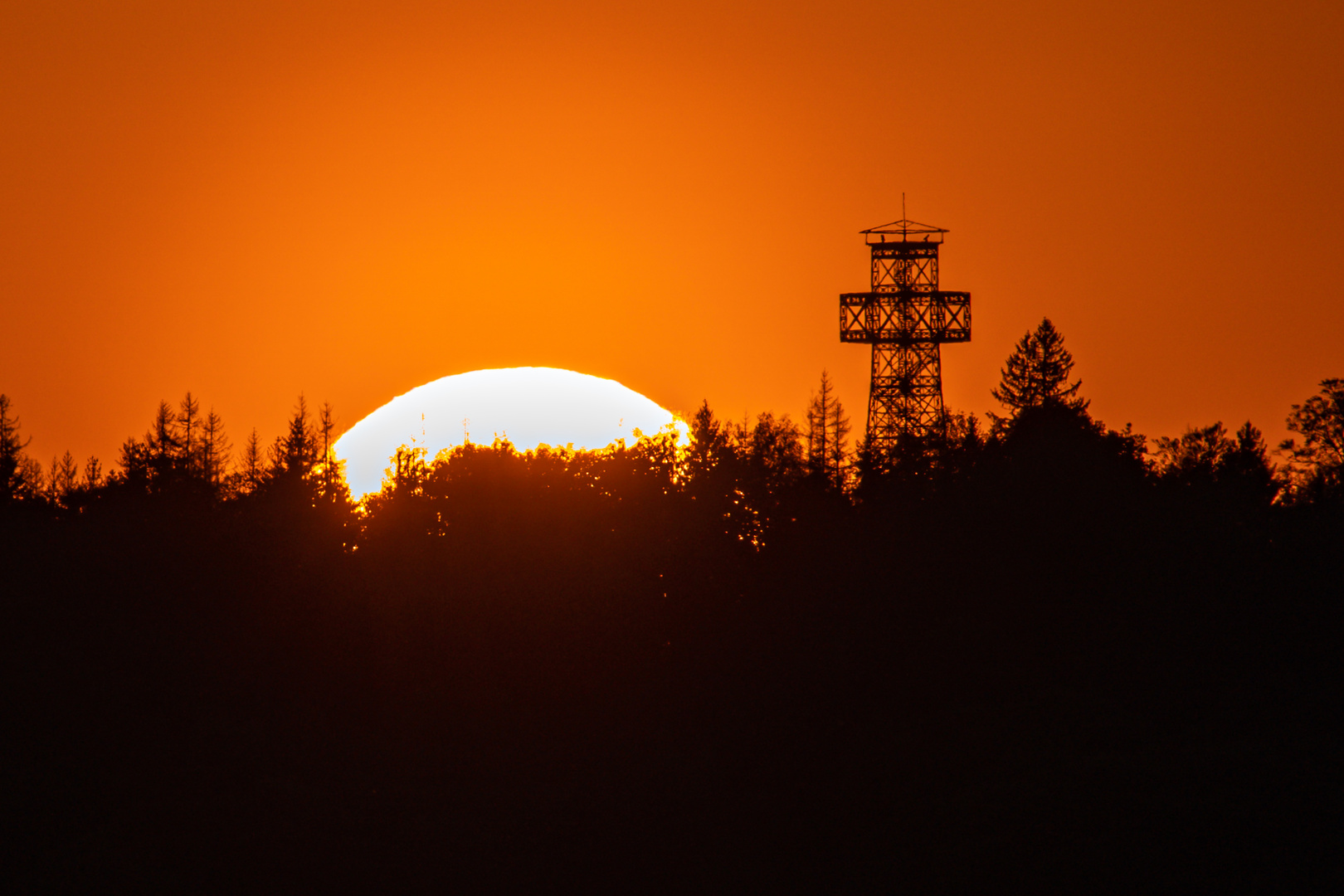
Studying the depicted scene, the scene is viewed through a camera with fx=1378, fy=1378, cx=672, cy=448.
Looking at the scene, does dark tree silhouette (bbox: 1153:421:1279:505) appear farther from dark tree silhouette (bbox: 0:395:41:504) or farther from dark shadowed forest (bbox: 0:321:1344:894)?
dark tree silhouette (bbox: 0:395:41:504)

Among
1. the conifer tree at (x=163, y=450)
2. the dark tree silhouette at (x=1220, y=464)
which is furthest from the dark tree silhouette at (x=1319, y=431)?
the conifer tree at (x=163, y=450)

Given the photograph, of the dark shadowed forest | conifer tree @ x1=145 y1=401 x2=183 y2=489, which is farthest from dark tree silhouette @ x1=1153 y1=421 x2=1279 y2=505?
conifer tree @ x1=145 y1=401 x2=183 y2=489

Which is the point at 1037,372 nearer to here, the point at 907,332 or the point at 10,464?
the point at 907,332

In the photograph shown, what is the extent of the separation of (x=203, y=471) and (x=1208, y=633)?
7049 cm

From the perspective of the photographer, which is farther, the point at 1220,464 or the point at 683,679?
the point at 1220,464

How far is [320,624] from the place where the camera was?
53.0m

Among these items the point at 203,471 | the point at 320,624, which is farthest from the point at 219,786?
the point at 203,471

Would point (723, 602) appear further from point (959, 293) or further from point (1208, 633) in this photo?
point (959, 293)

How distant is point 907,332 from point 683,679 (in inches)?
1197

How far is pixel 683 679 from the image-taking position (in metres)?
51.4

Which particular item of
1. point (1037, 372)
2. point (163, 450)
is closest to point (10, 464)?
point (163, 450)

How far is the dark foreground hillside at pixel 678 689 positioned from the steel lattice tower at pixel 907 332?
12477 mm

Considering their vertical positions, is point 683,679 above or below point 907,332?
below

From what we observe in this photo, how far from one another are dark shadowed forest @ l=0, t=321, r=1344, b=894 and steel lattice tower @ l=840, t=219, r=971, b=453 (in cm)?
1019
